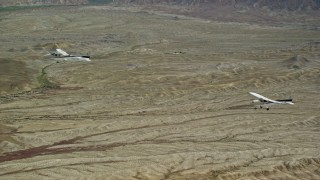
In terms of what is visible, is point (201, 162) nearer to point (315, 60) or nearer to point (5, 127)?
point (5, 127)

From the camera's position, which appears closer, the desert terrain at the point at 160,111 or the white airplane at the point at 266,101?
the desert terrain at the point at 160,111

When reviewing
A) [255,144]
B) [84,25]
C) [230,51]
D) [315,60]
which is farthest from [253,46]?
[255,144]

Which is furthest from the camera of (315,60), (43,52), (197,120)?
(43,52)

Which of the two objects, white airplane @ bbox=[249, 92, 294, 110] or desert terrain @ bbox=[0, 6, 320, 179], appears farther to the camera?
white airplane @ bbox=[249, 92, 294, 110]

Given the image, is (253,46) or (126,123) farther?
(253,46)

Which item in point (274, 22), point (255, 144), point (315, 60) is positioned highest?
point (255, 144)

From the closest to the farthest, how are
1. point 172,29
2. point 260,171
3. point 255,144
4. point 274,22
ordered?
1. point 260,171
2. point 255,144
3. point 172,29
4. point 274,22

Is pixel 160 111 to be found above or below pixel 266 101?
below

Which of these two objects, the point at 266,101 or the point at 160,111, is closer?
the point at 266,101
